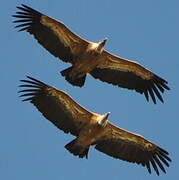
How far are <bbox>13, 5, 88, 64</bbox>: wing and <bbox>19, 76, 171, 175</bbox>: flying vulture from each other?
64.5 inches

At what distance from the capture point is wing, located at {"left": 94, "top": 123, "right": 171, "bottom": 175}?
968 inches

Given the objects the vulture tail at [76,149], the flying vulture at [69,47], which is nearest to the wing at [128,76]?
the flying vulture at [69,47]

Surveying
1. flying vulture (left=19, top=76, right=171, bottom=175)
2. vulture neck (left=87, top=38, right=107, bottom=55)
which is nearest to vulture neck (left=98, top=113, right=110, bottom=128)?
flying vulture (left=19, top=76, right=171, bottom=175)

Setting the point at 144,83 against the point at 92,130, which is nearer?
the point at 92,130

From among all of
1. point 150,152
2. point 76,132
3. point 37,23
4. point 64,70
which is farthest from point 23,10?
point 150,152

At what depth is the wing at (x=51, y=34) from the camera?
25016 mm

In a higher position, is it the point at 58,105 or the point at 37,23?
the point at 37,23

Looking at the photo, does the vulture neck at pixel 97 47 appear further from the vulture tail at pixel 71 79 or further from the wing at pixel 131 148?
the wing at pixel 131 148

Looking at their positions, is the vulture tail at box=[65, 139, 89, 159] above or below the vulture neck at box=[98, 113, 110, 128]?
below

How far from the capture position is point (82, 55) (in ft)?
82.3

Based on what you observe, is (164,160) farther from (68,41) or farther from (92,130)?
(68,41)

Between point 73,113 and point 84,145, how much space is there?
1.02m

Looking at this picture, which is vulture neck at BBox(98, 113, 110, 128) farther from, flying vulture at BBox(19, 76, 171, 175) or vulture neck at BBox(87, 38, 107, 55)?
vulture neck at BBox(87, 38, 107, 55)

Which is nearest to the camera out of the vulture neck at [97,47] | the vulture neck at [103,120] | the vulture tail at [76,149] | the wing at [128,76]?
the vulture neck at [103,120]
